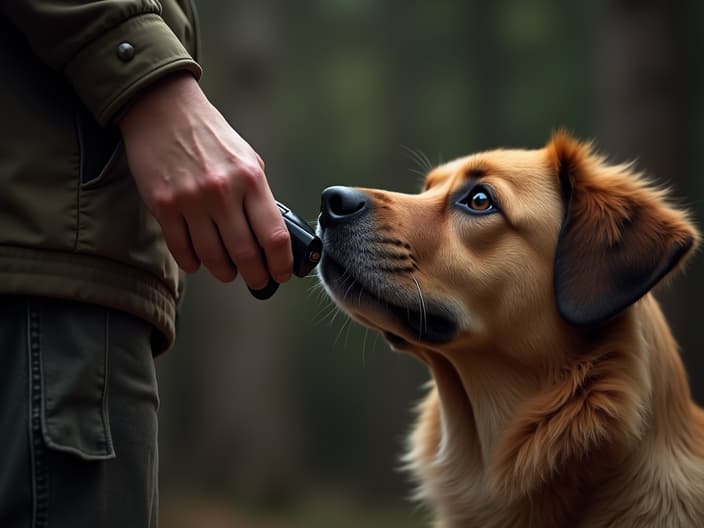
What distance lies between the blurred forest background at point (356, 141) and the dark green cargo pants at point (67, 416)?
474 centimetres

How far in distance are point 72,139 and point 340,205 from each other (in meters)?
1.36

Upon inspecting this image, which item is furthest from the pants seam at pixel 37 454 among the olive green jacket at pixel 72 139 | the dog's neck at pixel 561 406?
the dog's neck at pixel 561 406

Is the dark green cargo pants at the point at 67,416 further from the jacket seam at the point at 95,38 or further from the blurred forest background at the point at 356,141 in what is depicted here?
the blurred forest background at the point at 356,141

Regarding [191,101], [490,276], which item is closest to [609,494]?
[490,276]

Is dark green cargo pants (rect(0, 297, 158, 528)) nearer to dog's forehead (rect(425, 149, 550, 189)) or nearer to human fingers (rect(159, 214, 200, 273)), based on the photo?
human fingers (rect(159, 214, 200, 273))

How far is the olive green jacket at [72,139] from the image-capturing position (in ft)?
5.98

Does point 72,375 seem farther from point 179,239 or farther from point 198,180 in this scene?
point 198,180

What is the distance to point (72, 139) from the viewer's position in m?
1.92

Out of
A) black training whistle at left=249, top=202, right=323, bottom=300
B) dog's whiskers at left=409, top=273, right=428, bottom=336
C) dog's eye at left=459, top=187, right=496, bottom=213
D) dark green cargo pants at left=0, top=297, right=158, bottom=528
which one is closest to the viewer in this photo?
dark green cargo pants at left=0, top=297, right=158, bottom=528

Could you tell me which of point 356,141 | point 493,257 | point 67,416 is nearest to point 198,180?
point 67,416

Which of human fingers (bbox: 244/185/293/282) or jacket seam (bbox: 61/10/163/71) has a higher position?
jacket seam (bbox: 61/10/163/71)

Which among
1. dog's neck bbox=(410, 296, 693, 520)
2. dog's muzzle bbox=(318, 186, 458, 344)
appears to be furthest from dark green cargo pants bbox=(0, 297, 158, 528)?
dog's neck bbox=(410, 296, 693, 520)

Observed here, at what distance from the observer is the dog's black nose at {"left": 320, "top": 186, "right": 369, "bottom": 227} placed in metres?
3.14

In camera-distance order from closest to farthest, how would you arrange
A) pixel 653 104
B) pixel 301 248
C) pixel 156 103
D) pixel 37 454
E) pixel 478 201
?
pixel 37 454, pixel 156 103, pixel 301 248, pixel 478 201, pixel 653 104
